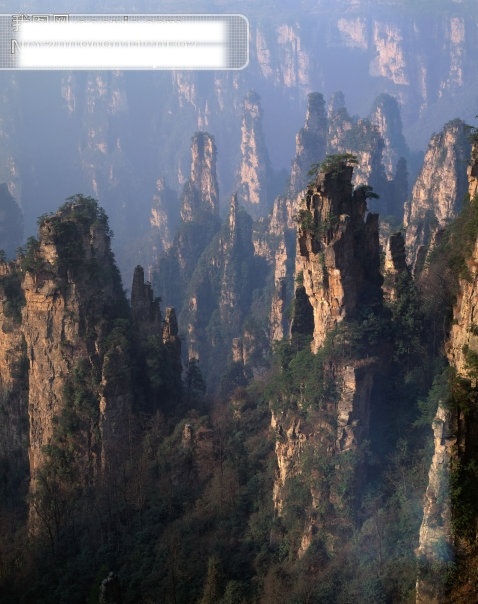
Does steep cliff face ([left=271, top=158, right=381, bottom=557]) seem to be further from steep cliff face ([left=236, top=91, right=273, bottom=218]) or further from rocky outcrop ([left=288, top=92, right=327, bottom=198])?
steep cliff face ([left=236, top=91, right=273, bottom=218])

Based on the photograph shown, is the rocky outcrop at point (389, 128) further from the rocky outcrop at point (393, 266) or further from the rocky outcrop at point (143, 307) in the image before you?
the rocky outcrop at point (393, 266)

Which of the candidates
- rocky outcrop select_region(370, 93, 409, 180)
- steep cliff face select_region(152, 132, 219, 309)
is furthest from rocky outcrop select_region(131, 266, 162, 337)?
rocky outcrop select_region(370, 93, 409, 180)

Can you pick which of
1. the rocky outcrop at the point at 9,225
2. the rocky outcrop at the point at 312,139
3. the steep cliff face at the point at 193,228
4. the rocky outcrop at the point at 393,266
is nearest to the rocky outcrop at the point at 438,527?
the rocky outcrop at the point at 393,266

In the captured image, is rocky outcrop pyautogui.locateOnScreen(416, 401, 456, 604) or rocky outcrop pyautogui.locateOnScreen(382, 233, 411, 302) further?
rocky outcrop pyautogui.locateOnScreen(382, 233, 411, 302)

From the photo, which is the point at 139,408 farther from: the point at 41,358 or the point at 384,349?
the point at 384,349

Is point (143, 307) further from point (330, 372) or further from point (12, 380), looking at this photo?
point (330, 372)

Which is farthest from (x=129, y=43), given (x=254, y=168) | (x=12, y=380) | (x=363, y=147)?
(x=254, y=168)
